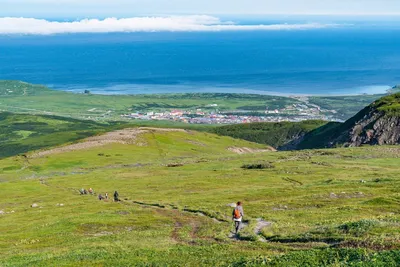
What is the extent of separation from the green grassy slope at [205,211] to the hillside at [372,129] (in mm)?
19358

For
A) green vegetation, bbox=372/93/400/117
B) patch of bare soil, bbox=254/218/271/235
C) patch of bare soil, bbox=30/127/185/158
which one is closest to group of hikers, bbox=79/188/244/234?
patch of bare soil, bbox=254/218/271/235

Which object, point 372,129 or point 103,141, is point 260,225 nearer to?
point 372,129

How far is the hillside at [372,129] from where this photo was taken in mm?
132125

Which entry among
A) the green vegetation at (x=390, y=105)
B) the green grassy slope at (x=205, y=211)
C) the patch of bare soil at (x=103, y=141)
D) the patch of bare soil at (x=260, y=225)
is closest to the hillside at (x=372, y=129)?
the green vegetation at (x=390, y=105)

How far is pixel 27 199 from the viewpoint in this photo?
258 ft

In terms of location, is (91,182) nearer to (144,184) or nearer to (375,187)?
(144,184)

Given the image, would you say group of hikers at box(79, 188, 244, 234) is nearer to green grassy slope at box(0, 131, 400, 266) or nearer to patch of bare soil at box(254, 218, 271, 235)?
green grassy slope at box(0, 131, 400, 266)

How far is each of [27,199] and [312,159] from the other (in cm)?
5659

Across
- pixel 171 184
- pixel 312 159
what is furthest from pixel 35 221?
pixel 312 159

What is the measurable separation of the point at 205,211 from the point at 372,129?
93408 mm

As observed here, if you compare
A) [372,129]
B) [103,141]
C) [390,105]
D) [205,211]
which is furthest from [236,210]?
[103,141]

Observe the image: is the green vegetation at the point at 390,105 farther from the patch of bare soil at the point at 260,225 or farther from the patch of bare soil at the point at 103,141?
the patch of bare soil at the point at 260,225

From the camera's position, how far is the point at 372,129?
136250 millimetres

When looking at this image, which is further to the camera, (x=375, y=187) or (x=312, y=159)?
(x=312, y=159)
